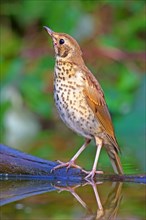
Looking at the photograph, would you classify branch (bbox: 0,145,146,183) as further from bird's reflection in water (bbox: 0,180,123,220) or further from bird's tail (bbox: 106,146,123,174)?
bird's tail (bbox: 106,146,123,174)

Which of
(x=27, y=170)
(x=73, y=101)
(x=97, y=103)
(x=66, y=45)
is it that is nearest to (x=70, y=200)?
(x=27, y=170)

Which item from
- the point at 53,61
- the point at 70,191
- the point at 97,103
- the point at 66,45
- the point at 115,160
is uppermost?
the point at 66,45

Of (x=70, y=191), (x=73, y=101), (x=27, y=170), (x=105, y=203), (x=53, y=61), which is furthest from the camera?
(x=53, y=61)

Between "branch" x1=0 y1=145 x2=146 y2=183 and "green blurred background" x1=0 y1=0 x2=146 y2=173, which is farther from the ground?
"branch" x1=0 y1=145 x2=146 y2=183

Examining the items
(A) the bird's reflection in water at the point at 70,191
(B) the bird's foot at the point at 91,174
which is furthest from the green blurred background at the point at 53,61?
(A) the bird's reflection in water at the point at 70,191

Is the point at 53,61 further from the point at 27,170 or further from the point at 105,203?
the point at 105,203

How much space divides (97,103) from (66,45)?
0.36 m

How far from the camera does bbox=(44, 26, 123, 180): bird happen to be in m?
4.71

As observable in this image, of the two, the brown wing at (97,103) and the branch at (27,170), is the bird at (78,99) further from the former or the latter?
the branch at (27,170)

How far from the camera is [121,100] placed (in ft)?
26.8

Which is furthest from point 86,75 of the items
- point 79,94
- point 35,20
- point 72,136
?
point 35,20

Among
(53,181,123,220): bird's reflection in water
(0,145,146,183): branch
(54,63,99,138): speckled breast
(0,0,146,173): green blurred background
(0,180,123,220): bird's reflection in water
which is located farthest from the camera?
(0,0,146,173): green blurred background

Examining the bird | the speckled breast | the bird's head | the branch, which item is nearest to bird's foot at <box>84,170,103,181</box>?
the branch

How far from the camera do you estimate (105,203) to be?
3.90 meters
